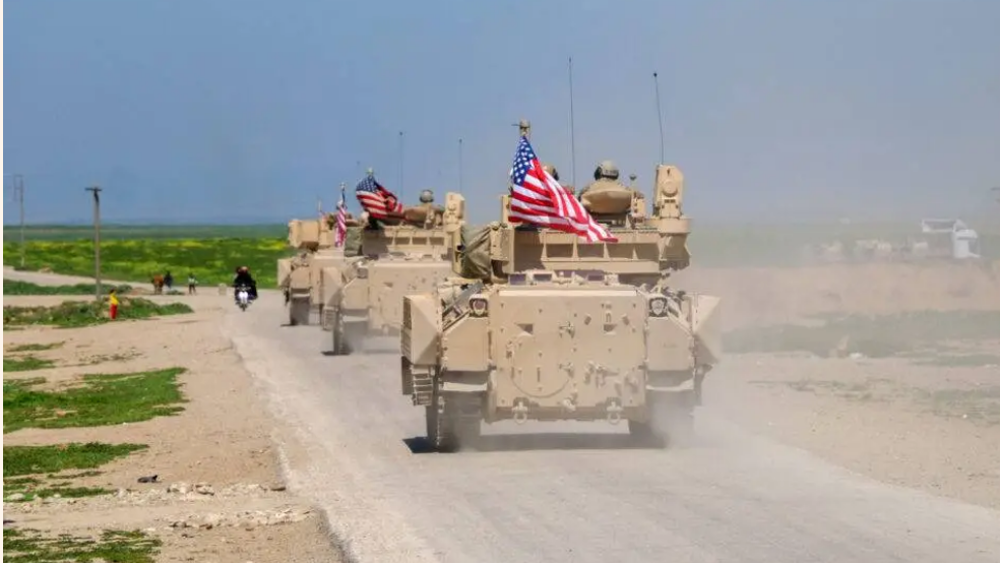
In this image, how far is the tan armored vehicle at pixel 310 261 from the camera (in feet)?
161

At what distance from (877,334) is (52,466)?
26365 millimetres

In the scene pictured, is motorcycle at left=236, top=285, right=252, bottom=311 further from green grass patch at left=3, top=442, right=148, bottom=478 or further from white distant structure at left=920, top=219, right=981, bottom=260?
green grass patch at left=3, top=442, right=148, bottom=478

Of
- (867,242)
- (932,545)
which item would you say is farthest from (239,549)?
(867,242)

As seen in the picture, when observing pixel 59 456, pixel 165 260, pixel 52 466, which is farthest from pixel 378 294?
pixel 165 260

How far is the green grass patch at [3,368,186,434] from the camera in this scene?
30.0 metres

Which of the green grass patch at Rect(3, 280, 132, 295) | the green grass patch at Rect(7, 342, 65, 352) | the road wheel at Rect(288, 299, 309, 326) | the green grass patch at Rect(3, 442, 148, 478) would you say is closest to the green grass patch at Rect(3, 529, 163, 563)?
the green grass patch at Rect(3, 442, 148, 478)

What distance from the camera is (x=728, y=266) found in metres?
73.9

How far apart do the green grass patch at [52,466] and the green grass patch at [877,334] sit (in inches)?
729

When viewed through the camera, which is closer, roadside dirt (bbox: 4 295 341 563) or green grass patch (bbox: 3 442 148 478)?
roadside dirt (bbox: 4 295 341 563)

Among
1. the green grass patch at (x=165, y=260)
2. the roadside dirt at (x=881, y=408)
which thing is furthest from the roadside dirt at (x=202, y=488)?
the green grass patch at (x=165, y=260)

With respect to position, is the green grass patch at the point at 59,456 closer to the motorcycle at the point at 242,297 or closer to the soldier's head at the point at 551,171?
the soldier's head at the point at 551,171

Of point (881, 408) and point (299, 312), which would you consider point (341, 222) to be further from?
point (881, 408)

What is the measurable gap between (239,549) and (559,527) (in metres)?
2.44

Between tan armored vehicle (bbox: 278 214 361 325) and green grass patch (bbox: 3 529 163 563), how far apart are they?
29.8 meters
